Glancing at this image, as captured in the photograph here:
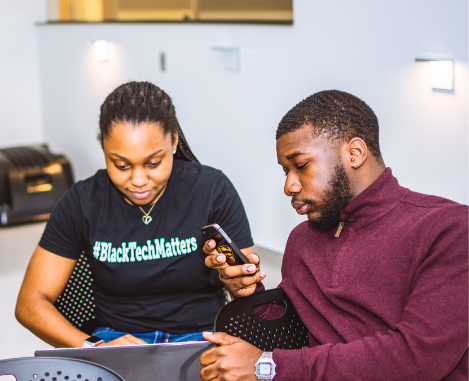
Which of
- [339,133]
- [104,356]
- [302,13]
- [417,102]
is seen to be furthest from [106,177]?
[302,13]

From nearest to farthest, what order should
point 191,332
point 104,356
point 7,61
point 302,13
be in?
point 104,356 → point 191,332 → point 302,13 → point 7,61

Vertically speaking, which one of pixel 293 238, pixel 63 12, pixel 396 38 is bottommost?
pixel 293 238

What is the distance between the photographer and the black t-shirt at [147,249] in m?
1.51

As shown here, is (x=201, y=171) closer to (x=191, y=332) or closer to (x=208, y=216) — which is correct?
(x=208, y=216)

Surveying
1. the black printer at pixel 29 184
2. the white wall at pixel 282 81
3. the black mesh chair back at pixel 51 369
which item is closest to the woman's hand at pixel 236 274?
the black mesh chair back at pixel 51 369

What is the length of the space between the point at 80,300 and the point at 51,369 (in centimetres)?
62

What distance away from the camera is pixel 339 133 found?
1.15m

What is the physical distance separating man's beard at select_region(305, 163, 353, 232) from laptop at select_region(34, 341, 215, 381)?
0.37 m

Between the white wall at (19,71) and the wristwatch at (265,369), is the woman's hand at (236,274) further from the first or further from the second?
the white wall at (19,71)

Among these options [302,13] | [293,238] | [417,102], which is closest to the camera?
[293,238]

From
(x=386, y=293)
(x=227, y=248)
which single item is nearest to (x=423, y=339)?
(x=386, y=293)

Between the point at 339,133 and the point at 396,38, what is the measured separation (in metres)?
1.34

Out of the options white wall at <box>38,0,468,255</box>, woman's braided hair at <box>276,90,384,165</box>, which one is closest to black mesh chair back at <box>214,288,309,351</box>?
woman's braided hair at <box>276,90,384,165</box>

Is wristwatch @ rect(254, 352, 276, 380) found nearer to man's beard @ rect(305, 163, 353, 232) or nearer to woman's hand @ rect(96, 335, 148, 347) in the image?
man's beard @ rect(305, 163, 353, 232)
